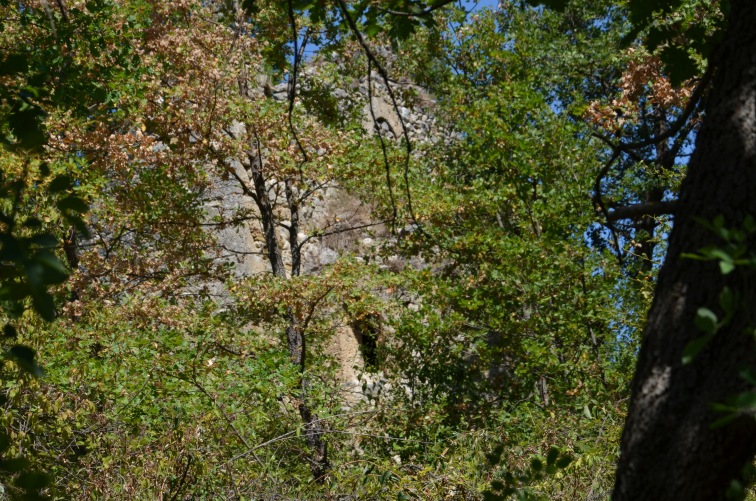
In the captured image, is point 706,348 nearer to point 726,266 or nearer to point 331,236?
point 726,266

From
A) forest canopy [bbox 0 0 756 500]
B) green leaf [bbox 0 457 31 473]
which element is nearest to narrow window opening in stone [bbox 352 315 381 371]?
forest canopy [bbox 0 0 756 500]

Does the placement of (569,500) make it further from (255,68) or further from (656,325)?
(255,68)

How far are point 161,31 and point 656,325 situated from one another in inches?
388

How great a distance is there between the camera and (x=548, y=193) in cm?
1036

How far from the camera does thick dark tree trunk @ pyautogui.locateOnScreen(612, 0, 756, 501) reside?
1727 mm

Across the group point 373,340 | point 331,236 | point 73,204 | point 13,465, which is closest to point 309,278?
point 373,340

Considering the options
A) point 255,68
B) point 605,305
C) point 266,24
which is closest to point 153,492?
point 605,305

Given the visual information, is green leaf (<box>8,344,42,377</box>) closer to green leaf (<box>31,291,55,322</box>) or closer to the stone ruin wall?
green leaf (<box>31,291,55,322</box>)

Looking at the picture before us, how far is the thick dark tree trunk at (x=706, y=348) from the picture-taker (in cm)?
173

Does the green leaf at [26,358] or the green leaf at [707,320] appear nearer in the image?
the green leaf at [707,320]

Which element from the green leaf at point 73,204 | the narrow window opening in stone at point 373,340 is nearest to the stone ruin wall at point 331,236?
the narrow window opening in stone at point 373,340

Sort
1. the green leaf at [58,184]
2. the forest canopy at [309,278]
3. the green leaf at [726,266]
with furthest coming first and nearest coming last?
the forest canopy at [309,278] < the green leaf at [58,184] < the green leaf at [726,266]

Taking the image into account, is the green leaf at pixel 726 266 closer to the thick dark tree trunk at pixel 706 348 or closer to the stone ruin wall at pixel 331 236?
the thick dark tree trunk at pixel 706 348

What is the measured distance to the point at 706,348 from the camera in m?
1.75
